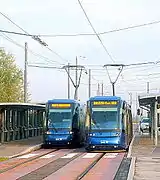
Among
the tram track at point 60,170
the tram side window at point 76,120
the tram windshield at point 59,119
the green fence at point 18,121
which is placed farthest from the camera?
the green fence at point 18,121

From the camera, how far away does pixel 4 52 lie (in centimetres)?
6344

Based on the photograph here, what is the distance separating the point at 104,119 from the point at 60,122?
5504 mm

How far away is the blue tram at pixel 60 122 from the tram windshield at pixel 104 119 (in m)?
4.91

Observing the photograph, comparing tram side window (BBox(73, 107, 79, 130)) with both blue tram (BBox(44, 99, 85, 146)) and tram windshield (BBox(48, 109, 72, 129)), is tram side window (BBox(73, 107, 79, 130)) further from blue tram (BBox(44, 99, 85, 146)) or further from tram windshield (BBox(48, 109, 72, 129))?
tram windshield (BBox(48, 109, 72, 129))

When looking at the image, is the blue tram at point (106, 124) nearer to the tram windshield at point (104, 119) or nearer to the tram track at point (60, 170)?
the tram windshield at point (104, 119)

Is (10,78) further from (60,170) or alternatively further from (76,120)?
(60,170)

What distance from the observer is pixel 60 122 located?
37.2 meters

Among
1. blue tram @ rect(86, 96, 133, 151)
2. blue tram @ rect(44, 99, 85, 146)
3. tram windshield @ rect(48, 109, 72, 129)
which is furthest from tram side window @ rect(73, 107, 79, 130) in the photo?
blue tram @ rect(86, 96, 133, 151)

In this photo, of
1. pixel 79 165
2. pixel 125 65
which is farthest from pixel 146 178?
pixel 125 65

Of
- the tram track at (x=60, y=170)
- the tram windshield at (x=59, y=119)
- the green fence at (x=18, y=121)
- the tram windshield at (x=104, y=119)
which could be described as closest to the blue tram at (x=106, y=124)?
the tram windshield at (x=104, y=119)

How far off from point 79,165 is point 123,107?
9.71 meters

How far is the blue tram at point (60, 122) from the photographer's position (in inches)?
1454

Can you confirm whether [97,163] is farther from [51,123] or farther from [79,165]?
[51,123]

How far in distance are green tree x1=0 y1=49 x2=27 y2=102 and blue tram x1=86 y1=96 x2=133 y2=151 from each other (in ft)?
97.8
